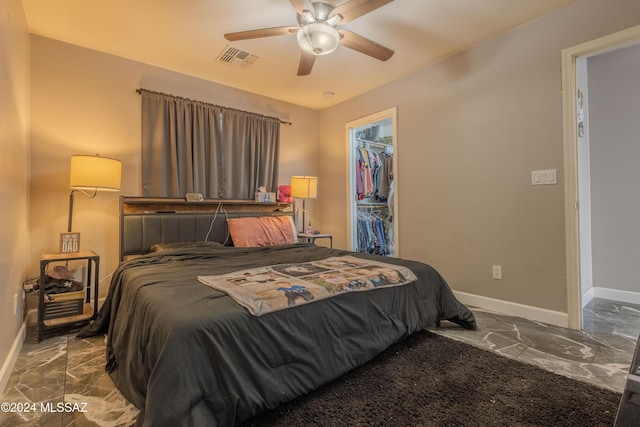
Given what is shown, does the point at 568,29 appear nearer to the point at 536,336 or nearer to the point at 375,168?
the point at 536,336

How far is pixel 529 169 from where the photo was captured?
8.46 ft

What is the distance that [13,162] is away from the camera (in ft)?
6.43

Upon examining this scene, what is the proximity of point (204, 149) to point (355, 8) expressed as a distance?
2.29 m

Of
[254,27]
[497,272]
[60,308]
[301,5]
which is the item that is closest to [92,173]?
[60,308]

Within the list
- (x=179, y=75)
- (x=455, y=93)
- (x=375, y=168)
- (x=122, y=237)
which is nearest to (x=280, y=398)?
(x=122, y=237)

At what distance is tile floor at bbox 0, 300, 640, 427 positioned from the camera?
4.61 ft

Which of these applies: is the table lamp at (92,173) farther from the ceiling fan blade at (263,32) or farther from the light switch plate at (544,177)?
the light switch plate at (544,177)

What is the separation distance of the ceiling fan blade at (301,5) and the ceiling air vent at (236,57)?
1.11 metres

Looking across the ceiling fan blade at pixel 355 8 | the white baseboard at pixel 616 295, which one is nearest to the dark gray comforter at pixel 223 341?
the ceiling fan blade at pixel 355 8

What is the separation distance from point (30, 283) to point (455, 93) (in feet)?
14.1

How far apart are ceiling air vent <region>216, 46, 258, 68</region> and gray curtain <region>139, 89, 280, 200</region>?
597mm

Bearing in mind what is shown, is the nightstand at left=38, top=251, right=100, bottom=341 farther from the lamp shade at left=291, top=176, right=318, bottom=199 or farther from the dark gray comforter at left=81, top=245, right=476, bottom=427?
the lamp shade at left=291, top=176, right=318, bottom=199

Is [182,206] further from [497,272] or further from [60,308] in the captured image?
[497,272]

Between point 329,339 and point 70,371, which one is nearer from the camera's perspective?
point 329,339
